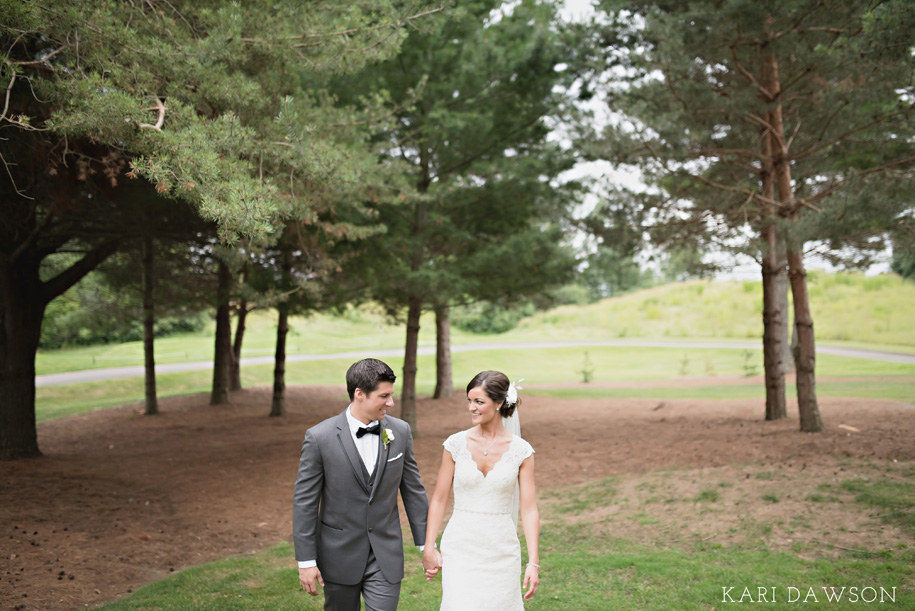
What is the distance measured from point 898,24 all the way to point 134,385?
26.6 meters

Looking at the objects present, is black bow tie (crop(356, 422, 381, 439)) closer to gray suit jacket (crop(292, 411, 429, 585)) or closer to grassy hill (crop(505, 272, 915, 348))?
gray suit jacket (crop(292, 411, 429, 585))

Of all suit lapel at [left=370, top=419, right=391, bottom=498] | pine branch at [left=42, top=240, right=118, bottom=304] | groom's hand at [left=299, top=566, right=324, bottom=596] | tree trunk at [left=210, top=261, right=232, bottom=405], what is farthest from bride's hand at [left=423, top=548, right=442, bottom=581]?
tree trunk at [left=210, top=261, right=232, bottom=405]

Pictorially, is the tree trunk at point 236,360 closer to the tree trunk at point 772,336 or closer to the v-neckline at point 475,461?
the tree trunk at point 772,336

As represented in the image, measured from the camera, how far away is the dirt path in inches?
269

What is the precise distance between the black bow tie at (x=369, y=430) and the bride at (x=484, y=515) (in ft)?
1.37

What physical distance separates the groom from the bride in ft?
0.78

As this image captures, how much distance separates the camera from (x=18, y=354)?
10930 mm

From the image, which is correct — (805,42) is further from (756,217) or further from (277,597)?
(277,597)

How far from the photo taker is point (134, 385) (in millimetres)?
25781

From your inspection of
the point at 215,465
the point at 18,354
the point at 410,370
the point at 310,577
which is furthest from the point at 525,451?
the point at 410,370

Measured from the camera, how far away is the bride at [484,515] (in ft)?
10.9

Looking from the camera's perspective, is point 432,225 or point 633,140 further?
point 432,225

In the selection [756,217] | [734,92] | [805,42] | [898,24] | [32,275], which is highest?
[805,42]

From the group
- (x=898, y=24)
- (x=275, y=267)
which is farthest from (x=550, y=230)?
(x=898, y=24)
